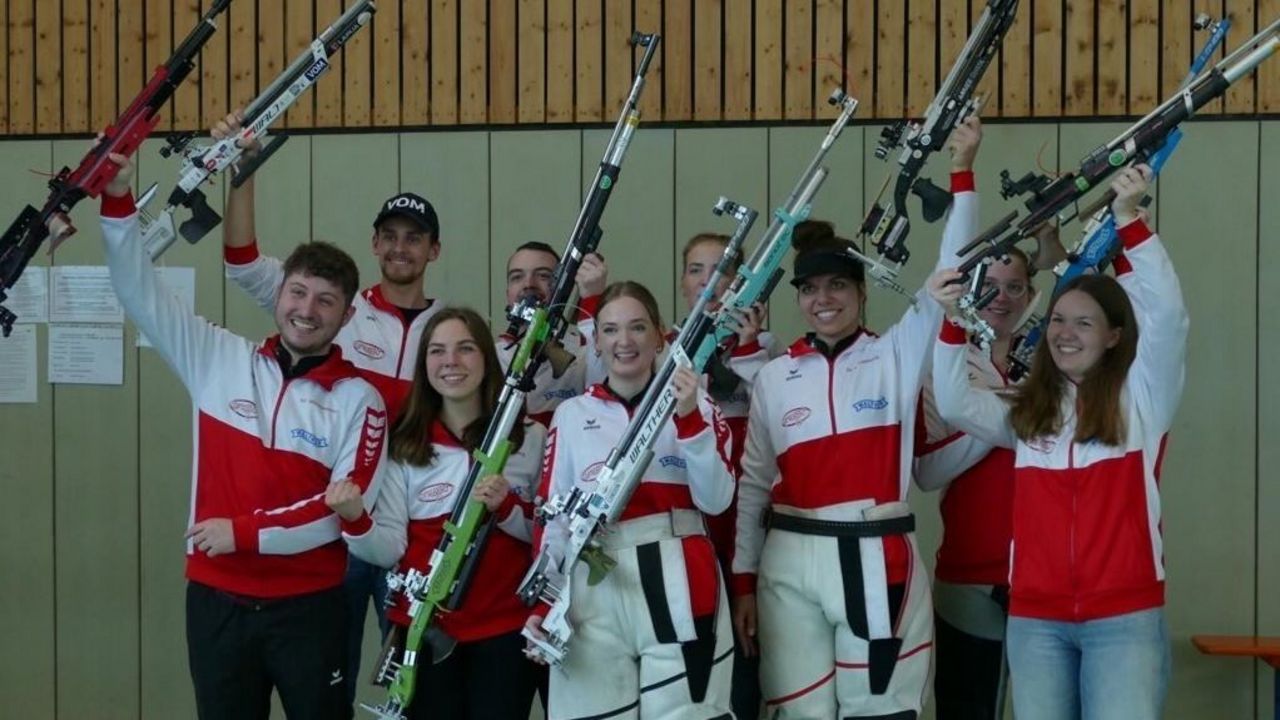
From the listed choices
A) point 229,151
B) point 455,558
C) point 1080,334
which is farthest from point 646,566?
point 229,151

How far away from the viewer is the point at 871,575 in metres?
4.12

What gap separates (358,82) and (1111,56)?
3305mm

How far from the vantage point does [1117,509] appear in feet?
12.5

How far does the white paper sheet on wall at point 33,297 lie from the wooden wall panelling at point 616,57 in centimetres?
279

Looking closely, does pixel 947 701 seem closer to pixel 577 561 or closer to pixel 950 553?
pixel 950 553

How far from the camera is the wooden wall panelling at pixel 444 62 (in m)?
6.47

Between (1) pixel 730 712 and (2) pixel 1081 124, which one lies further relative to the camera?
(2) pixel 1081 124

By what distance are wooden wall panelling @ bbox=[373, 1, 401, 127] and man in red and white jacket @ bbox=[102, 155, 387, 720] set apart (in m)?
2.32

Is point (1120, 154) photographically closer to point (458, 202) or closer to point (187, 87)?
point (458, 202)

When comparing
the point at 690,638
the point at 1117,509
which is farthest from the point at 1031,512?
the point at 690,638

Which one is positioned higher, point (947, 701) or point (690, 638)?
point (690, 638)

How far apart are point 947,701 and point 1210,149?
2755 millimetres

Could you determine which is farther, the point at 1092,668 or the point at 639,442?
the point at 639,442

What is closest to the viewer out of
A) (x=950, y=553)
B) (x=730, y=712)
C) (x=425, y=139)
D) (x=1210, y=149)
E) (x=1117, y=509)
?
(x=1117, y=509)
